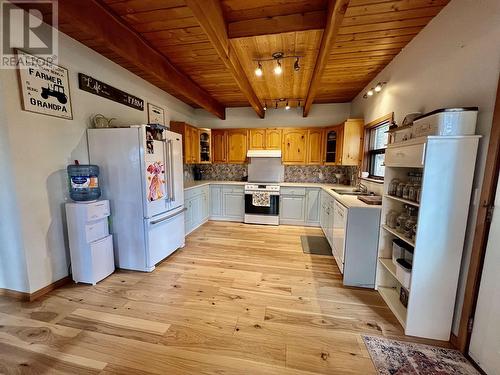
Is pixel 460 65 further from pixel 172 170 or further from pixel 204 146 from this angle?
pixel 204 146

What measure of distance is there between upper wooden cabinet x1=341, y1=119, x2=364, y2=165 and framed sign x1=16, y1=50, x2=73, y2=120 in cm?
411

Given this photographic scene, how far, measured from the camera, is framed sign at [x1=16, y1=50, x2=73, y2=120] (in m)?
1.88

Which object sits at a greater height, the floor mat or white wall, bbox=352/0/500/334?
white wall, bbox=352/0/500/334

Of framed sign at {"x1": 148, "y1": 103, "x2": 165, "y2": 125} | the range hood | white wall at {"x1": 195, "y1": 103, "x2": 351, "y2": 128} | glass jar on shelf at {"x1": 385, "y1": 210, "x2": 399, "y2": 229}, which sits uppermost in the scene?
white wall at {"x1": 195, "y1": 103, "x2": 351, "y2": 128}

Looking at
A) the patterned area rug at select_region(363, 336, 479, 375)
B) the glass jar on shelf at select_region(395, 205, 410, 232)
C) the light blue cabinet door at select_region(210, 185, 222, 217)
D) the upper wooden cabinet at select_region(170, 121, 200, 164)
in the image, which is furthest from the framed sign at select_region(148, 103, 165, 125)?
the patterned area rug at select_region(363, 336, 479, 375)

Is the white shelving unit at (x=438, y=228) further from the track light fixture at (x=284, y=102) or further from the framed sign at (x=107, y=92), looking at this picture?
the framed sign at (x=107, y=92)

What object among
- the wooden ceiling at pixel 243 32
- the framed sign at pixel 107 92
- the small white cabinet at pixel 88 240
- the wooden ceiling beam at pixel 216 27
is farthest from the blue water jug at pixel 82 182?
the wooden ceiling beam at pixel 216 27

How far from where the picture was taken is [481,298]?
4.56 ft

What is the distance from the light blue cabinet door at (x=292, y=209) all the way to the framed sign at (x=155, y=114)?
2.86 metres

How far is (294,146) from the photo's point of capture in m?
4.74

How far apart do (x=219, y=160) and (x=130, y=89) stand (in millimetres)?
2413

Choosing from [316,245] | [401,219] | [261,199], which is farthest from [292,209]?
[401,219]

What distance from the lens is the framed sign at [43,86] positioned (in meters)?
1.88

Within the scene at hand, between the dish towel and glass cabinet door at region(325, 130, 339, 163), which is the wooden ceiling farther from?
the dish towel
